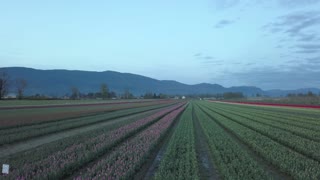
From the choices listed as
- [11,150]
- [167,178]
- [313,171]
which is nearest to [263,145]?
[313,171]

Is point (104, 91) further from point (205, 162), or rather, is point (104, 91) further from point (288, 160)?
point (288, 160)

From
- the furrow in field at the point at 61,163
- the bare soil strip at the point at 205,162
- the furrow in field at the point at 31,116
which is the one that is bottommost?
the bare soil strip at the point at 205,162

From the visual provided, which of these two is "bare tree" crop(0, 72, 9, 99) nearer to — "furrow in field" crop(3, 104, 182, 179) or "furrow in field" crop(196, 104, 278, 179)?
"furrow in field" crop(3, 104, 182, 179)

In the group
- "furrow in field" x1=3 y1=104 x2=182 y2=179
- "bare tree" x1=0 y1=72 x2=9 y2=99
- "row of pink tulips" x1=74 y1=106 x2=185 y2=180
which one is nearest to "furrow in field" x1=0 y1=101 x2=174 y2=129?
"furrow in field" x1=3 y1=104 x2=182 y2=179

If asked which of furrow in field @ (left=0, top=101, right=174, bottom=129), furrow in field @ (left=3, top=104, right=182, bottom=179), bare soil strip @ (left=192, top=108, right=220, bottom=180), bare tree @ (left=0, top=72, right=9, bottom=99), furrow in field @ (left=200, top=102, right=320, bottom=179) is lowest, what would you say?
bare soil strip @ (left=192, top=108, right=220, bottom=180)

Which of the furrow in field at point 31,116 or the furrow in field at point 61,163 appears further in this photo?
the furrow in field at point 31,116

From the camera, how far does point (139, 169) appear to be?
12695 mm

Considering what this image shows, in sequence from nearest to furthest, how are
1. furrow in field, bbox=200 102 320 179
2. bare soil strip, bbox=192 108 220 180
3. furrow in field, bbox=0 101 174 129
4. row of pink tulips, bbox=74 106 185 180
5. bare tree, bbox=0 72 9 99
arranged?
1. row of pink tulips, bbox=74 106 185 180
2. furrow in field, bbox=200 102 320 179
3. bare soil strip, bbox=192 108 220 180
4. furrow in field, bbox=0 101 174 129
5. bare tree, bbox=0 72 9 99

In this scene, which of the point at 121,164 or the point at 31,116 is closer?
the point at 121,164

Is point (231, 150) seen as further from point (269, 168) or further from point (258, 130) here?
point (258, 130)

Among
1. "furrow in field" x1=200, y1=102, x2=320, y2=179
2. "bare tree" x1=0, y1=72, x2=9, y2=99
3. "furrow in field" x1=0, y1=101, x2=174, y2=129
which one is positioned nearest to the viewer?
"furrow in field" x1=200, y1=102, x2=320, y2=179

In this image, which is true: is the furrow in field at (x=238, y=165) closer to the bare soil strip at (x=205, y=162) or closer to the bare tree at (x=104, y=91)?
the bare soil strip at (x=205, y=162)

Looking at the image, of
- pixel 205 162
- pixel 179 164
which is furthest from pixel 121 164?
pixel 205 162

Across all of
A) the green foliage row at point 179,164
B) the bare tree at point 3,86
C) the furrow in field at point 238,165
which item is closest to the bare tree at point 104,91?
the bare tree at point 3,86
